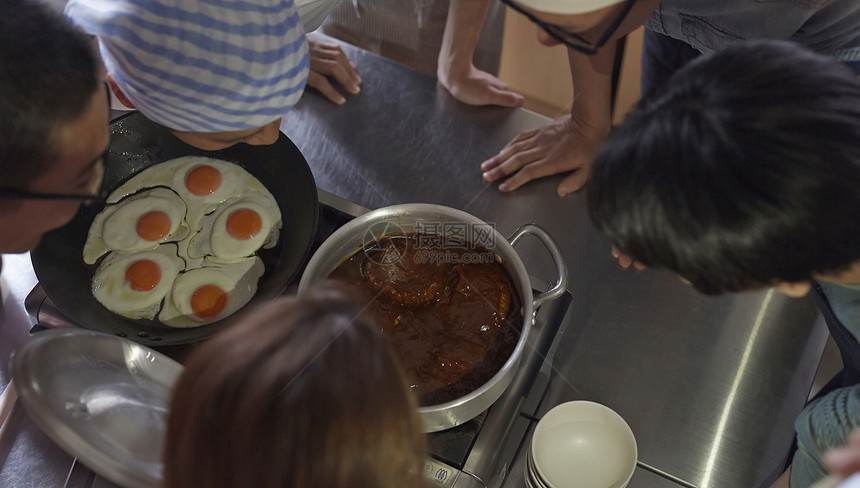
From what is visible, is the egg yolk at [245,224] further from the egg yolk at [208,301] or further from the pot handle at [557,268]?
the pot handle at [557,268]

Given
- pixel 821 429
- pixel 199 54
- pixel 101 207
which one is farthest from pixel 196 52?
pixel 821 429

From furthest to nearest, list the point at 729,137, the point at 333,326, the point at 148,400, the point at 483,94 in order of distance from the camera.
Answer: the point at 483,94 → the point at 148,400 → the point at 729,137 → the point at 333,326

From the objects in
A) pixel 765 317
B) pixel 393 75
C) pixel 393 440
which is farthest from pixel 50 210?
pixel 765 317

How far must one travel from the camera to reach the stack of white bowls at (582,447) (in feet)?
3.47

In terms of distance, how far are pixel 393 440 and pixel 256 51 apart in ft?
2.27

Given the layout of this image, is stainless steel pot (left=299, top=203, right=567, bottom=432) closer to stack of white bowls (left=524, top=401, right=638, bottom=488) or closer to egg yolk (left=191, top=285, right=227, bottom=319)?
stack of white bowls (left=524, top=401, right=638, bottom=488)

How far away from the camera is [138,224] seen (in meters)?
1.41

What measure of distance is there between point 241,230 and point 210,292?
157 millimetres

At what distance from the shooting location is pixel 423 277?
122cm

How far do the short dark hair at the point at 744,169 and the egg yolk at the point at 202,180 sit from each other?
982mm

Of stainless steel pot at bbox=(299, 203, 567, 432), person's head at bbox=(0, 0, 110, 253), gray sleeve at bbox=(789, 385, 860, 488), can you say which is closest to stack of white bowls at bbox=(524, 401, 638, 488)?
stainless steel pot at bbox=(299, 203, 567, 432)

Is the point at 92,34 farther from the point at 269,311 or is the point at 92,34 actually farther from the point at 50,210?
the point at 269,311

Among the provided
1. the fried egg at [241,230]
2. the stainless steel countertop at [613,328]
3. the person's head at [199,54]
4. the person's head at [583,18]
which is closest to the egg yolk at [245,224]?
the fried egg at [241,230]

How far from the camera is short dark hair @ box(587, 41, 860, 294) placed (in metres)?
0.70
